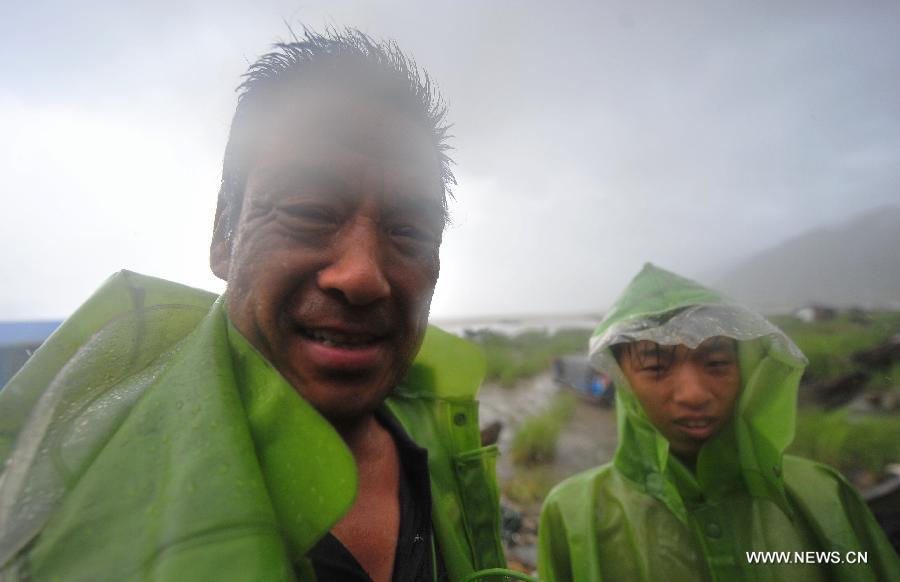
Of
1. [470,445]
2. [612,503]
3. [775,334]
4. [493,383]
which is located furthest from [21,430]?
[493,383]

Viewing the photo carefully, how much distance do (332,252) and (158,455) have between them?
42 cm

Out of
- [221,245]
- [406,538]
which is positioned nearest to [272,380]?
[221,245]

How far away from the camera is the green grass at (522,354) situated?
13.1 meters

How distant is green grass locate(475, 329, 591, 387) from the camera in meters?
13.1

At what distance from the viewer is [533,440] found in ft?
19.7

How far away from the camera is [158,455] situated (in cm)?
55

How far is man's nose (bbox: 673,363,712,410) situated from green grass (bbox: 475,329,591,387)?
6.87 metres

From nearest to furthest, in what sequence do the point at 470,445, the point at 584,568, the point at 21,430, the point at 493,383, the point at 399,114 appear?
the point at 21,430 → the point at 399,114 → the point at 470,445 → the point at 584,568 → the point at 493,383

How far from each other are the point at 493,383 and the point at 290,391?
41.1ft

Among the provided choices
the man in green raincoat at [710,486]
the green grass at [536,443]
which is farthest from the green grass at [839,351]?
the man in green raincoat at [710,486]

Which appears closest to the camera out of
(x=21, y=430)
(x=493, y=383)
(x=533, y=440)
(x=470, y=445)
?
(x=21, y=430)

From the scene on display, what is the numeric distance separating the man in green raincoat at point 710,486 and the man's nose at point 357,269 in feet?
4.35

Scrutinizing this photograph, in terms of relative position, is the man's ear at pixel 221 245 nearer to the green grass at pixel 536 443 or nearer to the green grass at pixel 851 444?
the green grass at pixel 536 443

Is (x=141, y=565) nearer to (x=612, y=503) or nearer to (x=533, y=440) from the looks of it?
(x=612, y=503)
